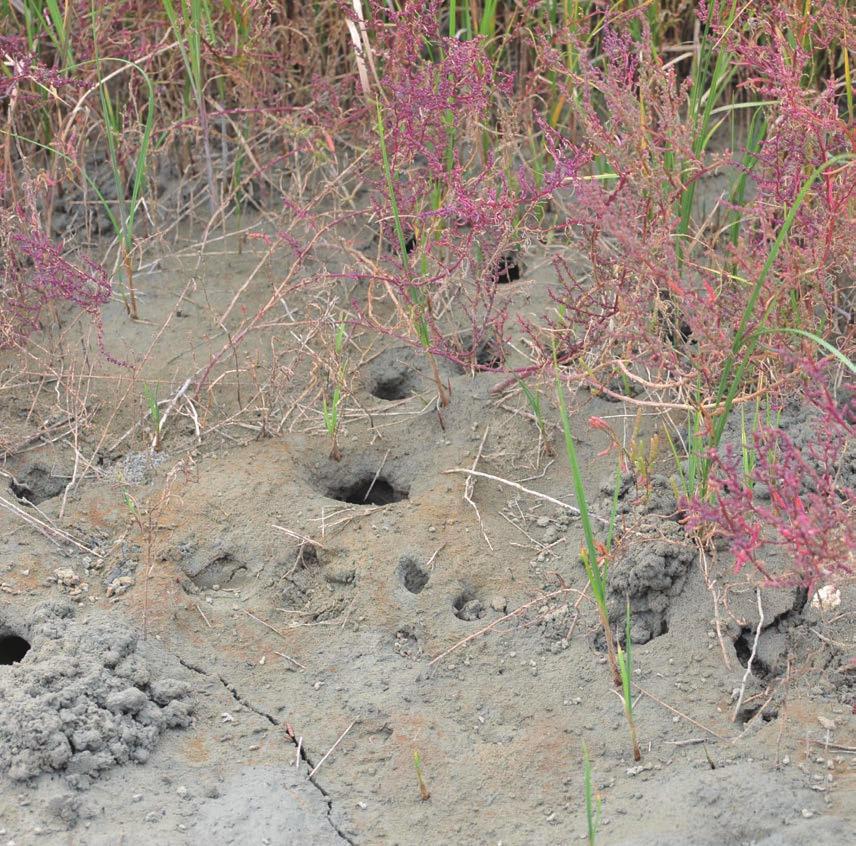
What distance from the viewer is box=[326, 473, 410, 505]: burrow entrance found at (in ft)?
9.91

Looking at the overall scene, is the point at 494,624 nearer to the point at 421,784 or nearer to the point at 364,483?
the point at 421,784

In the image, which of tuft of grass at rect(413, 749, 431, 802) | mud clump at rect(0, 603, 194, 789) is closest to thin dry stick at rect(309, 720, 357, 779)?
tuft of grass at rect(413, 749, 431, 802)

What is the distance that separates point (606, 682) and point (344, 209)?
5.82 ft

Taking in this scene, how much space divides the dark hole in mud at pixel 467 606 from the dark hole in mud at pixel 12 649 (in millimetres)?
894

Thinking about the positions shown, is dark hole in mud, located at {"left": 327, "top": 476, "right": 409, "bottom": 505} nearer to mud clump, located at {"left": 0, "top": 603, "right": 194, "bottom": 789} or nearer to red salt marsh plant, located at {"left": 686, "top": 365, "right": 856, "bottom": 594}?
mud clump, located at {"left": 0, "top": 603, "right": 194, "bottom": 789}

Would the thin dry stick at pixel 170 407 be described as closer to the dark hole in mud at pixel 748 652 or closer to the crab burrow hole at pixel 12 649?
the crab burrow hole at pixel 12 649

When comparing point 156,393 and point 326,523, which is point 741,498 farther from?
point 156,393

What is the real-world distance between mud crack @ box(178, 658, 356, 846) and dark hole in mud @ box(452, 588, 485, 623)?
17.7 inches

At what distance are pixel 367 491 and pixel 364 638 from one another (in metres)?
0.54

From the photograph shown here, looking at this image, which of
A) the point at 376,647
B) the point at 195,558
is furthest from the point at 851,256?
the point at 195,558

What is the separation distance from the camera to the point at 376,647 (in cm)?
255

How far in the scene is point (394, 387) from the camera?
3287 millimetres

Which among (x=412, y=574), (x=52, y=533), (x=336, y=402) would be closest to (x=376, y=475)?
(x=336, y=402)

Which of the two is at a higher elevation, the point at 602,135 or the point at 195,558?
the point at 602,135
